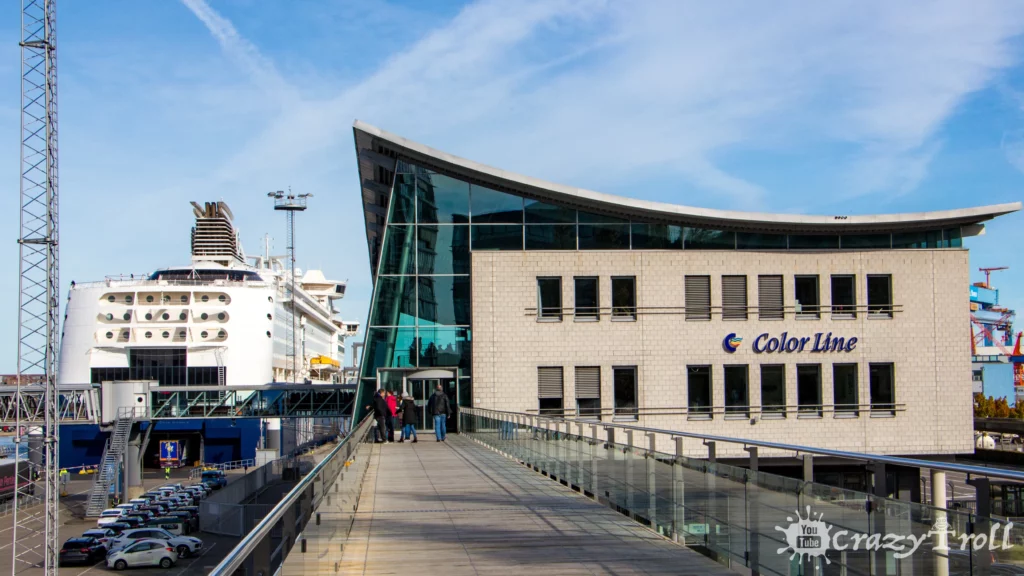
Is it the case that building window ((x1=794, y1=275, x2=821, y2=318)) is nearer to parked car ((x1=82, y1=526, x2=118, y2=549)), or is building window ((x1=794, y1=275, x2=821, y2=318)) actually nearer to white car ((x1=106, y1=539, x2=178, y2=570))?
white car ((x1=106, y1=539, x2=178, y2=570))

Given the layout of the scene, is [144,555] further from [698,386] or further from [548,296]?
[698,386]

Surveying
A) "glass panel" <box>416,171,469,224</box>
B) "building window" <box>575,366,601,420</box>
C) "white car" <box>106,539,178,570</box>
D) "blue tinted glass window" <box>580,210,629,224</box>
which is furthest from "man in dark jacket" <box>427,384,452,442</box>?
"white car" <box>106,539,178,570</box>

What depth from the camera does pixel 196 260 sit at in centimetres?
7906

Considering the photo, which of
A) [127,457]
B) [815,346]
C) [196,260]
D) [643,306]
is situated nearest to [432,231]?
[643,306]

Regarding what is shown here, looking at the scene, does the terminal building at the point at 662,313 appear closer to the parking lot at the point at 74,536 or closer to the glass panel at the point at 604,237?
the glass panel at the point at 604,237

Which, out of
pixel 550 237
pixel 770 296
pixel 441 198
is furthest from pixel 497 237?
pixel 770 296

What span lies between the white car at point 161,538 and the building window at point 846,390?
923 inches

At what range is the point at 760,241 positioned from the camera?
33.1m

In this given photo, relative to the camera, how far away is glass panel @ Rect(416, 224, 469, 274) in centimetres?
3259

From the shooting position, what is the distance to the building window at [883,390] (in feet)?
106

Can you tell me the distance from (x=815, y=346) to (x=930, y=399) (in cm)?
429

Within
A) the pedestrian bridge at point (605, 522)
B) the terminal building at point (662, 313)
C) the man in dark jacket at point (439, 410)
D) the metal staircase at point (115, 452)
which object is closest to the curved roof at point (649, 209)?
the terminal building at point (662, 313)

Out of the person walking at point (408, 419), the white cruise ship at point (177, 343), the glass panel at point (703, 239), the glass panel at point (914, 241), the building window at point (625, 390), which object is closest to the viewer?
the person walking at point (408, 419)

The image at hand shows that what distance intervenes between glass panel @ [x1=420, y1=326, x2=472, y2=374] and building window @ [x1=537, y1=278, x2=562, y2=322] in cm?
261
